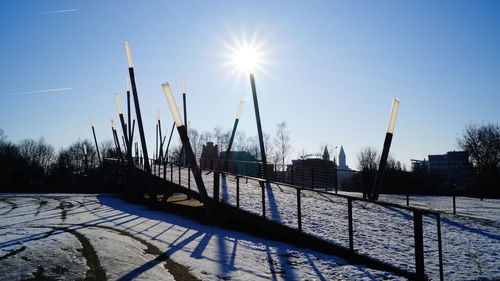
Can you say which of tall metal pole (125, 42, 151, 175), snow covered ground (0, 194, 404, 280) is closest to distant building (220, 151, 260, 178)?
tall metal pole (125, 42, 151, 175)

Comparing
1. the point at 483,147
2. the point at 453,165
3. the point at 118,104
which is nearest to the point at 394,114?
the point at 118,104

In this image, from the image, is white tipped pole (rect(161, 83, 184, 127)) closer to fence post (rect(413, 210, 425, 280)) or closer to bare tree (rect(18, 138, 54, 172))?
fence post (rect(413, 210, 425, 280))

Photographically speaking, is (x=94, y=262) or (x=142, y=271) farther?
(x=94, y=262)

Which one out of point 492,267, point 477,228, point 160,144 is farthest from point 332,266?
point 160,144

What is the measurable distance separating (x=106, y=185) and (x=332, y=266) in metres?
26.5

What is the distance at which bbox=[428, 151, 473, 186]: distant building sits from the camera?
148ft

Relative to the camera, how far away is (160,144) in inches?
1162

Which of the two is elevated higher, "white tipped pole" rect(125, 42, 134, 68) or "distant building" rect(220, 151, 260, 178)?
"white tipped pole" rect(125, 42, 134, 68)

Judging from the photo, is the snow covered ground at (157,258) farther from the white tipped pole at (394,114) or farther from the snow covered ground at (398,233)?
the white tipped pole at (394,114)

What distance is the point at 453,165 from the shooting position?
95875mm

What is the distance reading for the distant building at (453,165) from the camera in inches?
1774

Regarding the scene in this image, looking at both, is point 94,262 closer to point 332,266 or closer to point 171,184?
point 332,266

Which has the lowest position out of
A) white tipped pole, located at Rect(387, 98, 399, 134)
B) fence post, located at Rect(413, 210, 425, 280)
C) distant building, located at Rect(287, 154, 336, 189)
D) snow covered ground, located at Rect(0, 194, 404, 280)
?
snow covered ground, located at Rect(0, 194, 404, 280)

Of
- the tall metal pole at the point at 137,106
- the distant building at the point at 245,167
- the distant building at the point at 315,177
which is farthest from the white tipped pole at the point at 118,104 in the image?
the distant building at the point at 315,177
